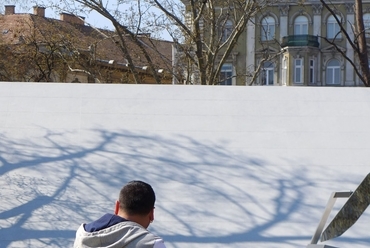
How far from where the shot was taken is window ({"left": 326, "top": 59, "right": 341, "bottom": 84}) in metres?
45.7

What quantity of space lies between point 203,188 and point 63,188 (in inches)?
57.9

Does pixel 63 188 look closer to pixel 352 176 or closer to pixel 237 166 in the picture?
pixel 237 166

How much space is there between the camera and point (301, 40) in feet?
149

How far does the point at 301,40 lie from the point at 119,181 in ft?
127

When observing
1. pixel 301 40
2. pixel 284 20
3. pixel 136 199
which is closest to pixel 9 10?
pixel 284 20

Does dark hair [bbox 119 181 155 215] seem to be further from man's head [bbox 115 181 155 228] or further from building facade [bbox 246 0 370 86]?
building facade [bbox 246 0 370 86]

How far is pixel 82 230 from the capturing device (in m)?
2.83

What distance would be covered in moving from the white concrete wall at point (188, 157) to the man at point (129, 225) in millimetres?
4561

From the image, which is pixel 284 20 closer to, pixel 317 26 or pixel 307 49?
pixel 317 26

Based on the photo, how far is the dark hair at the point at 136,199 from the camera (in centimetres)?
272

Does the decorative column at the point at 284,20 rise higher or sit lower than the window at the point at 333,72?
Answer: higher

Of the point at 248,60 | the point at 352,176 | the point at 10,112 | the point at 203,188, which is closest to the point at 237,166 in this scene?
the point at 203,188

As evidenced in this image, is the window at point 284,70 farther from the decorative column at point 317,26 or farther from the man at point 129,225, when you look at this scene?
the man at point 129,225

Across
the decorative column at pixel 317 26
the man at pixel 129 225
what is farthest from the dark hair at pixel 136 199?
the decorative column at pixel 317 26
